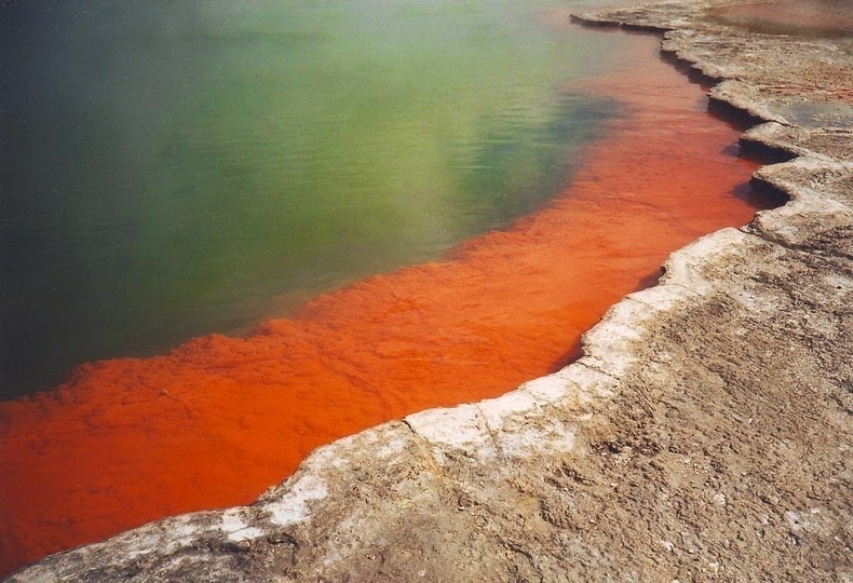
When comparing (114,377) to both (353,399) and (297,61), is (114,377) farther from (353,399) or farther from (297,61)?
(297,61)

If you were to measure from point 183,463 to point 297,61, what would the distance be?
983 cm

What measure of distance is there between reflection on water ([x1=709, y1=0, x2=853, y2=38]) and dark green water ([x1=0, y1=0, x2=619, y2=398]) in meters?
2.80

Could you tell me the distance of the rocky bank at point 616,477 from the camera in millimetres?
2043

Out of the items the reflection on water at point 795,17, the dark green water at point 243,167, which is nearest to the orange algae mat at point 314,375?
the dark green water at point 243,167

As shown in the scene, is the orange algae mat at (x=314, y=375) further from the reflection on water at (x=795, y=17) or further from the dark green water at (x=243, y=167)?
the reflection on water at (x=795, y=17)

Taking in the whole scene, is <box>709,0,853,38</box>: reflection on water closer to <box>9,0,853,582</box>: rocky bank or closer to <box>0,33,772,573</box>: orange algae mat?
<box>0,33,772,573</box>: orange algae mat

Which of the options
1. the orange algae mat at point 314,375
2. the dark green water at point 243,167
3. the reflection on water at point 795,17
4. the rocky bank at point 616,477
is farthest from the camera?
the reflection on water at point 795,17

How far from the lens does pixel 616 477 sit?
2369mm

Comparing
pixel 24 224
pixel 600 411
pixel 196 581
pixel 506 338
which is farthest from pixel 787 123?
pixel 24 224

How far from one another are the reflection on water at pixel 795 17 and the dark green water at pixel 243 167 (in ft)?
9.20

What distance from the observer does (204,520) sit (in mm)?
2197

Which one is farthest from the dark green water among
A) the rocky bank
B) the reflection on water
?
the reflection on water

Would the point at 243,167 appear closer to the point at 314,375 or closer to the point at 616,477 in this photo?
the point at 314,375

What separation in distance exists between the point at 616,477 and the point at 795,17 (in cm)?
1342
